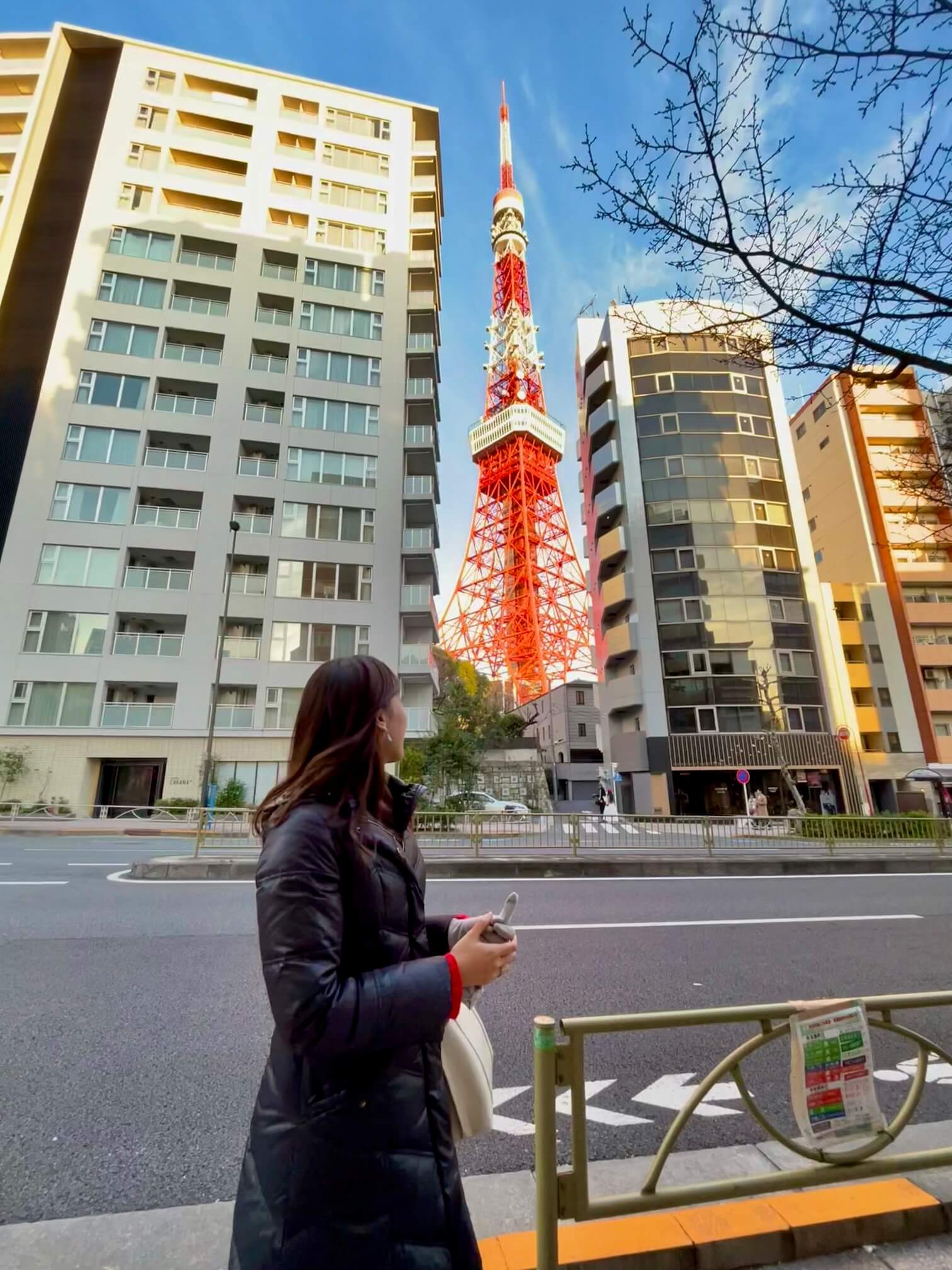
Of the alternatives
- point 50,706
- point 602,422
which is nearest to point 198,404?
point 50,706

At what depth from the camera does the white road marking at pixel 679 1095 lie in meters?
2.75

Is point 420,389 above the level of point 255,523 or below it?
above

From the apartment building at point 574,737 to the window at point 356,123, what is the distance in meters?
34.3

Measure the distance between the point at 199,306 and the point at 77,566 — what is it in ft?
42.9

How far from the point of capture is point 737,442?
29219 mm

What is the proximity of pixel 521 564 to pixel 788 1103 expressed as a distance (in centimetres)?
4359

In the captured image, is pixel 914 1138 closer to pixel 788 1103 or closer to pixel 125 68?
pixel 788 1103

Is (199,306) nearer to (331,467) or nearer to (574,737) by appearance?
(331,467)

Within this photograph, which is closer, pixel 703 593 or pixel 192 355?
pixel 192 355

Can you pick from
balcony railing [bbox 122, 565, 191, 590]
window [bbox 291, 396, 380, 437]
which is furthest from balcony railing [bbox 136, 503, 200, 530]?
window [bbox 291, 396, 380, 437]

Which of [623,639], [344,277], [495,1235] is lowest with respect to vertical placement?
[495,1235]

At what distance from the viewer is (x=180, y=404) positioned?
2369cm

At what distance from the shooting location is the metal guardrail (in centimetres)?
151

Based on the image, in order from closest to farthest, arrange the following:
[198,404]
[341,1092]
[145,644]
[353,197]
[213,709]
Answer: [341,1092], [213,709], [145,644], [198,404], [353,197]
